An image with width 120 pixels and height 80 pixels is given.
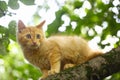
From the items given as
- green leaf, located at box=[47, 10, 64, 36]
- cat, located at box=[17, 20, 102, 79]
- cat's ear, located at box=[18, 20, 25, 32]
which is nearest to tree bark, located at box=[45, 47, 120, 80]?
cat, located at box=[17, 20, 102, 79]

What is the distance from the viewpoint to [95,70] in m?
3.06

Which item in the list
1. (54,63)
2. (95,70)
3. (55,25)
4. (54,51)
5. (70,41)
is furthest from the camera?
(55,25)

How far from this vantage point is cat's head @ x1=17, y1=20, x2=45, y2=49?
13.6 ft

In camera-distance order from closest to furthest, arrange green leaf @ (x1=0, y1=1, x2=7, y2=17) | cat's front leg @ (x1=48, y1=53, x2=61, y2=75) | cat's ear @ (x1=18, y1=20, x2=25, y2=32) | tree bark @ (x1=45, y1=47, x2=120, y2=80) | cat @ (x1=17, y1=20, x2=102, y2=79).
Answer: tree bark @ (x1=45, y1=47, x2=120, y2=80), green leaf @ (x1=0, y1=1, x2=7, y2=17), cat's front leg @ (x1=48, y1=53, x2=61, y2=75), cat @ (x1=17, y1=20, x2=102, y2=79), cat's ear @ (x1=18, y1=20, x2=25, y2=32)

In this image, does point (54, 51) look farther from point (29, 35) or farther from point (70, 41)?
point (29, 35)

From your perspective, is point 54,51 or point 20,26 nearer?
point 54,51

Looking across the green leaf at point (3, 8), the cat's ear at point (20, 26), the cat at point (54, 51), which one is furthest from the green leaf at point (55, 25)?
the green leaf at point (3, 8)

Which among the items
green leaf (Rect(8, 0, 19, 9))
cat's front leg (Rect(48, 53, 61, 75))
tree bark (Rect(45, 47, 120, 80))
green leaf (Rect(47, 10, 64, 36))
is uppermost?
green leaf (Rect(47, 10, 64, 36))

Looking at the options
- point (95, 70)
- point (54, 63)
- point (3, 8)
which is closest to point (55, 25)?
point (54, 63)

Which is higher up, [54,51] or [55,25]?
[55,25]

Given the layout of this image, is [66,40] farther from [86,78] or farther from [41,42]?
[86,78]

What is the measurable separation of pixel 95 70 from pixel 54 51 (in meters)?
0.88

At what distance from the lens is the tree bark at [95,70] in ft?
9.88

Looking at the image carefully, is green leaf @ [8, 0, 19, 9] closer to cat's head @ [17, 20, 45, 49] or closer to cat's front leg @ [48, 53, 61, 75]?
cat's front leg @ [48, 53, 61, 75]
